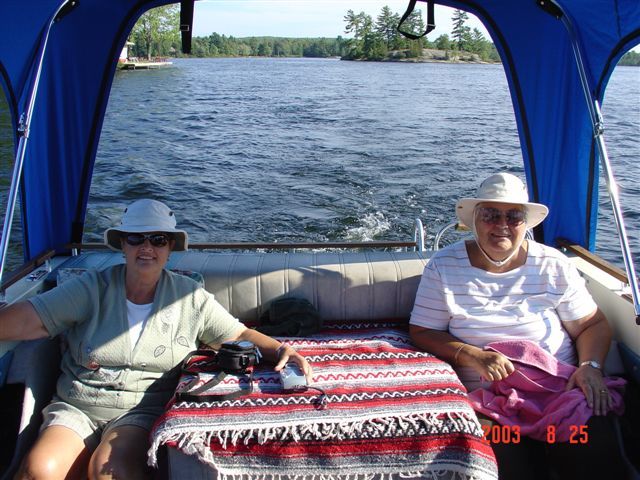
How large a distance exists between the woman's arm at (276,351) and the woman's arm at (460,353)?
0.53 m

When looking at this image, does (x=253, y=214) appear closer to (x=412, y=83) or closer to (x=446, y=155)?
(x=446, y=155)

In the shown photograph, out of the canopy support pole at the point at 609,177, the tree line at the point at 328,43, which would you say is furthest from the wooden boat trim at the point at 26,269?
the tree line at the point at 328,43

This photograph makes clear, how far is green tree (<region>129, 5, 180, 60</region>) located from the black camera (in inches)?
1832

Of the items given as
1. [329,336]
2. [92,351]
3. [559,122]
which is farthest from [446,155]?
[92,351]

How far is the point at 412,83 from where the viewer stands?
85.6 feet

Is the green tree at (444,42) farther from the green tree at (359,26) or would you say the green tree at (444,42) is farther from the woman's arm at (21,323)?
the woman's arm at (21,323)

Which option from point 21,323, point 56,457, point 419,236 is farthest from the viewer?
point 419,236

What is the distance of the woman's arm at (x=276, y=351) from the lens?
2350 millimetres

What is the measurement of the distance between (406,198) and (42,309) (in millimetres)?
7768

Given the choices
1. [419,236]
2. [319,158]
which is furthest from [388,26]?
[419,236]

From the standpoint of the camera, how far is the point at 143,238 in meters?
2.32

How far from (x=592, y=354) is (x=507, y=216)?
2.07ft

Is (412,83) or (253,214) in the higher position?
(412,83)

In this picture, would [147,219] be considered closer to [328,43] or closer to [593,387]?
[593,387]
